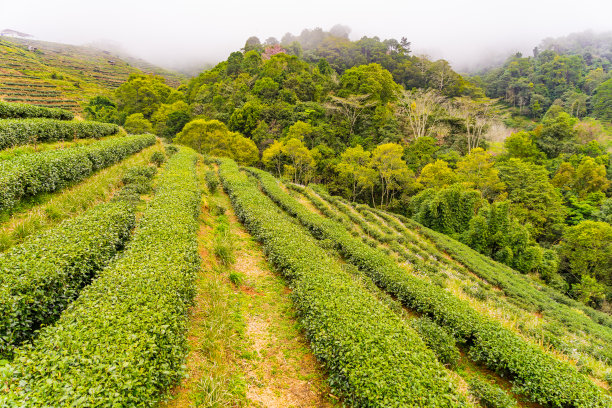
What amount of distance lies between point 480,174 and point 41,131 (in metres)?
Answer: 43.5

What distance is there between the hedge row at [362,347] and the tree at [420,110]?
47546 millimetres

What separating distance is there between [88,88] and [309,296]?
89.9 metres

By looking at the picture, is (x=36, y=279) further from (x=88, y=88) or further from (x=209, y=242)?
(x=88, y=88)

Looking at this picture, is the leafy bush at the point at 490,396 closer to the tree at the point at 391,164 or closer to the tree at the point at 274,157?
the tree at the point at 391,164

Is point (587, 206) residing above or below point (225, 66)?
below

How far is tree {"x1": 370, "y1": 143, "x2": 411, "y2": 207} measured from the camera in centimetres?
3559

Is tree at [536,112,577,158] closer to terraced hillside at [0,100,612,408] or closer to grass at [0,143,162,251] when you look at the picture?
terraced hillside at [0,100,612,408]

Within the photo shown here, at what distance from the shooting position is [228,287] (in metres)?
8.52

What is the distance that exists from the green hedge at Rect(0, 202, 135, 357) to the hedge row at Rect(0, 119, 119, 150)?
8.48 metres

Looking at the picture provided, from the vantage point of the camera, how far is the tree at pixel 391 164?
35.6 m

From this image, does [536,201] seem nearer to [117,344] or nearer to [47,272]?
[117,344]

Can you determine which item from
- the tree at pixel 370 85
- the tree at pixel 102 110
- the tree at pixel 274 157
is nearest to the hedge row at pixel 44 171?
the tree at pixel 274 157

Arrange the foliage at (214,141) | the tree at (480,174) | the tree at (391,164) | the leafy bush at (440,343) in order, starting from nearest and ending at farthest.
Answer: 1. the leafy bush at (440,343)
2. the tree at (480,174)
3. the tree at (391,164)
4. the foliage at (214,141)

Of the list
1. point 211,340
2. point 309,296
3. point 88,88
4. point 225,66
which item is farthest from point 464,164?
point 88,88
